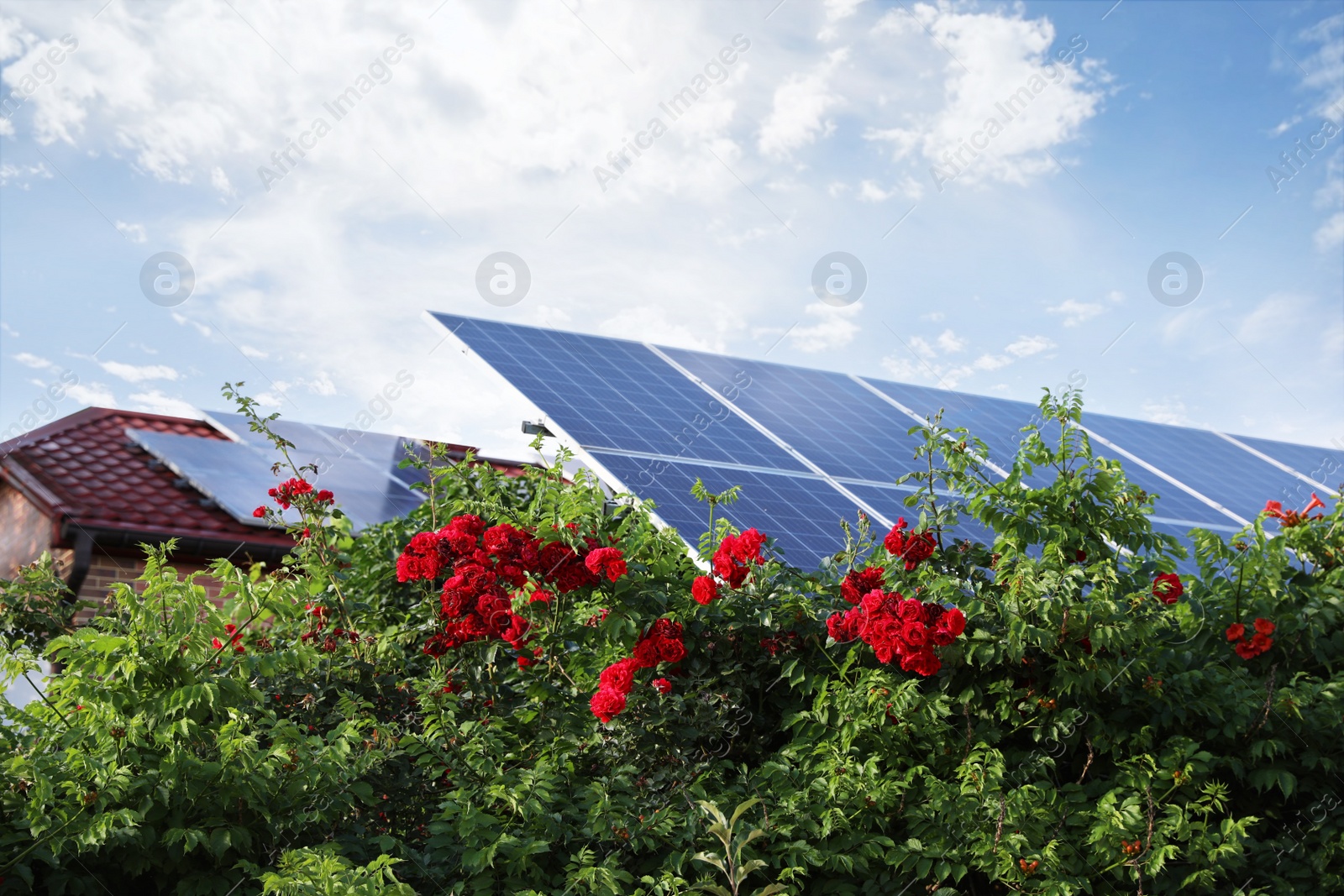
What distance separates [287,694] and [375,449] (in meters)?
8.18

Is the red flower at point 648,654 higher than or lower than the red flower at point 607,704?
higher

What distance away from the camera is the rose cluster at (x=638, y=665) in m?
5.11

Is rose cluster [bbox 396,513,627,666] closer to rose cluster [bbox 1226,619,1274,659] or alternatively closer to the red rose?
the red rose

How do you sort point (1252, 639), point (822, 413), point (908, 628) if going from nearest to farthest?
point (908, 628)
point (1252, 639)
point (822, 413)

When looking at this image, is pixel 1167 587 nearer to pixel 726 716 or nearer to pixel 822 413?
pixel 726 716

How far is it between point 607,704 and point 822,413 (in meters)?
7.73

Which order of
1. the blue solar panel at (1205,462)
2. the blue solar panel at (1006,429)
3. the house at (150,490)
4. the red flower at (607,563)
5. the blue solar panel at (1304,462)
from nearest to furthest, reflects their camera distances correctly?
1. the red flower at (607,563)
2. the house at (150,490)
3. the blue solar panel at (1006,429)
4. the blue solar panel at (1205,462)
5. the blue solar panel at (1304,462)

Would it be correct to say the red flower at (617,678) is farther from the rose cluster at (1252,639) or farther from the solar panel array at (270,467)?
the solar panel array at (270,467)

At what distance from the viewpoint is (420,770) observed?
5242mm

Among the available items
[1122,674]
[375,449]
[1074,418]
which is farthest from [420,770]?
[375,449]

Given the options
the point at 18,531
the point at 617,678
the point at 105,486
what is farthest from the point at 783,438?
the point at 18,531

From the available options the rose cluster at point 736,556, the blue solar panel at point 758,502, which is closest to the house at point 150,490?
the blue solar panel at point 758,502

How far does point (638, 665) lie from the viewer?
5324 millimetres

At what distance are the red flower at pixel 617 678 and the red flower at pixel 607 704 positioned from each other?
0.08 ft
